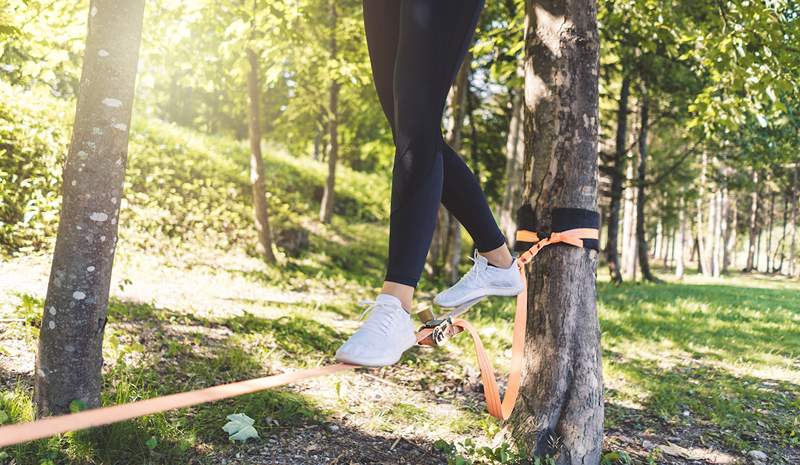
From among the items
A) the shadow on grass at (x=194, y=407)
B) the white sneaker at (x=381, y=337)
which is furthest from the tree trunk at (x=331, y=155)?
the white sneaker at (x=381, y=337)

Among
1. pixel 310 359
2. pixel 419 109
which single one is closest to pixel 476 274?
pixel 419 109

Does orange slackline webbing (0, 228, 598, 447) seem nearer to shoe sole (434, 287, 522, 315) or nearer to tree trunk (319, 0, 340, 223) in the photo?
shoe sole (434, 287, 522, 315)

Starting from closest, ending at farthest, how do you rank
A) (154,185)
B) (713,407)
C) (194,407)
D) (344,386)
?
(194,407), (344,386), (713,407), (154,185)

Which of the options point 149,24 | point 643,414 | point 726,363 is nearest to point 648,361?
point 726,363

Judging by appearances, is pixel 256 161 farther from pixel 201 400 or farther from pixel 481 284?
pixel 201 400

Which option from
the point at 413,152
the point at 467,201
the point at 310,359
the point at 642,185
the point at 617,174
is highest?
the point at 617,174

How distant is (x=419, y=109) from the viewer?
1.76 m

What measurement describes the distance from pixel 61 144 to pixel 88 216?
661cm

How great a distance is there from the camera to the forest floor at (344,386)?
281 cm

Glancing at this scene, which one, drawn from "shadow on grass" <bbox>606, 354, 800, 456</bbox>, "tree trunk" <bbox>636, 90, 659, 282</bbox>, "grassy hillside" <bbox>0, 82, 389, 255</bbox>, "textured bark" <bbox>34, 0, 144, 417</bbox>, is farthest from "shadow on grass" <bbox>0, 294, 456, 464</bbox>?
"tree trunk" <bbox>636, 90, 659, 282</bbox>

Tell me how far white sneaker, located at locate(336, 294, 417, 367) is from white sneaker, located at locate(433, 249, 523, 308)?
385mm

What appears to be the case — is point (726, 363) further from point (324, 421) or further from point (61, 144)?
point (61, 144)

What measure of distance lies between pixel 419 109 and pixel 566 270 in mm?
1348

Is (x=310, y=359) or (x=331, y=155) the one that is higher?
(x=331, y=155)
